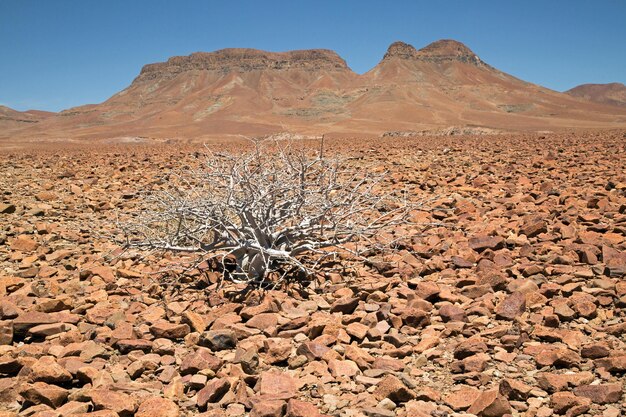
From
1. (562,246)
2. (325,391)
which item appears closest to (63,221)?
(325,391)

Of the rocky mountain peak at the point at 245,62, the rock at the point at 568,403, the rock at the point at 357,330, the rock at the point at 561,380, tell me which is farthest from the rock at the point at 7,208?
the rocky mountain peak at the point at 245,62

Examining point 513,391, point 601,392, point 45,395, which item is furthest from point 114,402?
point 601,392

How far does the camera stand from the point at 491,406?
2203 millimetres

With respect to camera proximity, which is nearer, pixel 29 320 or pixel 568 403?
pixel 568 403

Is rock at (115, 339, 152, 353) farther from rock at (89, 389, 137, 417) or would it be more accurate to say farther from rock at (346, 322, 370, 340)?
rock at (346, 322, 370, 340)

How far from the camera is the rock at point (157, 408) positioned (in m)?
2.23

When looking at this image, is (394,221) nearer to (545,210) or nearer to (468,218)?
Answer: (468,218)

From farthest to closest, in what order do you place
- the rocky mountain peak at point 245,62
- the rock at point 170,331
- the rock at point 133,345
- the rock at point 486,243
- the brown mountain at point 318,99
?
1. the rocky mountain peak at point 245,62
2. the brown mountain at point 318,99
3. the rock at point 486,243
4. the rock at point 170,331
5. the rock at point 133,345

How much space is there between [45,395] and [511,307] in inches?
96.0

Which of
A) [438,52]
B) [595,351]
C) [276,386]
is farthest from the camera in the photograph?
[438,52]

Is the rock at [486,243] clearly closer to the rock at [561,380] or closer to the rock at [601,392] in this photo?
the rock at [561,380]

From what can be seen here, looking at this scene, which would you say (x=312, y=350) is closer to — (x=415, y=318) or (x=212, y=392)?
(x=212, y=392)

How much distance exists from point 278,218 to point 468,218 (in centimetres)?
232

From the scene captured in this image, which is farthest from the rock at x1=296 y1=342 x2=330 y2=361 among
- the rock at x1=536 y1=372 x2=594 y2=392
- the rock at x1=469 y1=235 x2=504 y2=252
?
the rock at x1=469 y1=235 x2=504 y2=252
